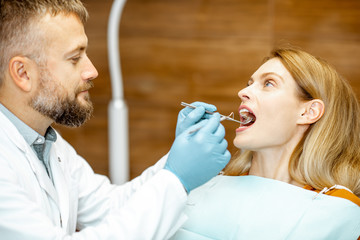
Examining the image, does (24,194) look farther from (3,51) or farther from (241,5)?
(241,5)

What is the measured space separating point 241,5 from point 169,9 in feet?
1.26

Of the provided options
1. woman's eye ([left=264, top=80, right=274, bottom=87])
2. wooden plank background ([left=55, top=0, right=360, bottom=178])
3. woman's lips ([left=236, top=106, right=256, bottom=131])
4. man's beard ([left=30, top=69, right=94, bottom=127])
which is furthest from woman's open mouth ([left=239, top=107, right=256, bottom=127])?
wooden plank background ([left=55, top=0, right=360, bottom=178])

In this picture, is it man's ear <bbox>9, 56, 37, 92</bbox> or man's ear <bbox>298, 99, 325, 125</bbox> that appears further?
man's ear <bbox>298, 99, 325, 125</bbox>

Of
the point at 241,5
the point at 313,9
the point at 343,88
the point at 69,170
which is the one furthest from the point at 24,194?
the point at 313,9

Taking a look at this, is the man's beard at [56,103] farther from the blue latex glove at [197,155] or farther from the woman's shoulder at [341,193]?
the woman's shoulder at [341,193]

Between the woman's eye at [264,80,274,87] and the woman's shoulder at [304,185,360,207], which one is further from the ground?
the woman's eye at [264,80,274,87]

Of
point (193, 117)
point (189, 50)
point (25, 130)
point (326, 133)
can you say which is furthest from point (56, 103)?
point (189, 50)

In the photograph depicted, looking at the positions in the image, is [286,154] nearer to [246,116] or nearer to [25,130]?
[246,116]

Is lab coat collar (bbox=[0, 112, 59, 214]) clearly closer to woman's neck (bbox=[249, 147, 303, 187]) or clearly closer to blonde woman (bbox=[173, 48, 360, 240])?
blonde woman (bbox=[173, 48, 360, 240])

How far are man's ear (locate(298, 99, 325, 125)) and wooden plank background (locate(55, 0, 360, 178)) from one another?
0.81 m

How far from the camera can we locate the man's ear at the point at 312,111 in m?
1.23

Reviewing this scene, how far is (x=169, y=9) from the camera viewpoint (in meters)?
2.15

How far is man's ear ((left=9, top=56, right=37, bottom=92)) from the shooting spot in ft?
3.69

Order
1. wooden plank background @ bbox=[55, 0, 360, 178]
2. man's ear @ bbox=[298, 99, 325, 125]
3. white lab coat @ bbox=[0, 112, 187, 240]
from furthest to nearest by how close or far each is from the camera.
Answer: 1. wooden plank background @ bbox=[55, 0, 360, 178]
2. man's ear @ bbox=[298, 99, 325, 125]
3. white lab coat @ bbox=[0, 112, 187, 240]
